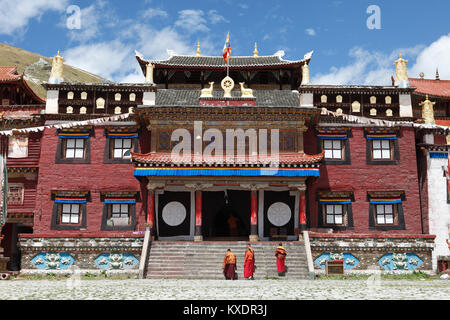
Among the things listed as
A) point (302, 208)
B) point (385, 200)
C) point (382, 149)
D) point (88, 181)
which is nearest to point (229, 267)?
point (302, 208)

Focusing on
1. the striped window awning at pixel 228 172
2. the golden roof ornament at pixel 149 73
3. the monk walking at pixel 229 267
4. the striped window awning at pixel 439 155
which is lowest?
the monk walking at pixel 229 267

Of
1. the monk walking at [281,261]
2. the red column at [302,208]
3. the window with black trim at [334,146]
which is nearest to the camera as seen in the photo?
the monk walking at [281,261]

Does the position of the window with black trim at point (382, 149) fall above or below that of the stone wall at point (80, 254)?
above

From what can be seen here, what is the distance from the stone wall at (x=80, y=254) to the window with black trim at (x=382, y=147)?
13301mm

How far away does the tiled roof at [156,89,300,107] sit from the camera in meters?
26.9

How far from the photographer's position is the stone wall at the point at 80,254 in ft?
66.5

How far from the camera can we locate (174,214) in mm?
24328

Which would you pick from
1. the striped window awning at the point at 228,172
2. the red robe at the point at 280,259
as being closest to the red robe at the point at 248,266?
the red robe at the point at 280,259

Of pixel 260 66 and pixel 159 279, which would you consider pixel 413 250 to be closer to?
pixel 159 279

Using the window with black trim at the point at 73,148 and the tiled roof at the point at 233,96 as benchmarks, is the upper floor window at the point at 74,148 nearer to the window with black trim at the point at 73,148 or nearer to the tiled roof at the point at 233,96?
the window with black trim at the point at 73,148

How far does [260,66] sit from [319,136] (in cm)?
765

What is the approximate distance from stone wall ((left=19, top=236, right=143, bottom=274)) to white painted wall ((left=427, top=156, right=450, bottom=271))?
1519 cm

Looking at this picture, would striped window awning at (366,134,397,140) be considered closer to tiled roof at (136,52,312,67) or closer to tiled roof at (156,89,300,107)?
tiled roof at (156,89,300,107)

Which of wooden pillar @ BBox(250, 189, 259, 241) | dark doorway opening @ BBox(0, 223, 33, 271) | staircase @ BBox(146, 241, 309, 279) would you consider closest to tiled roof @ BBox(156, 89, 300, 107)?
wooden pillar @ BBox(250, 189, 259, 241)
